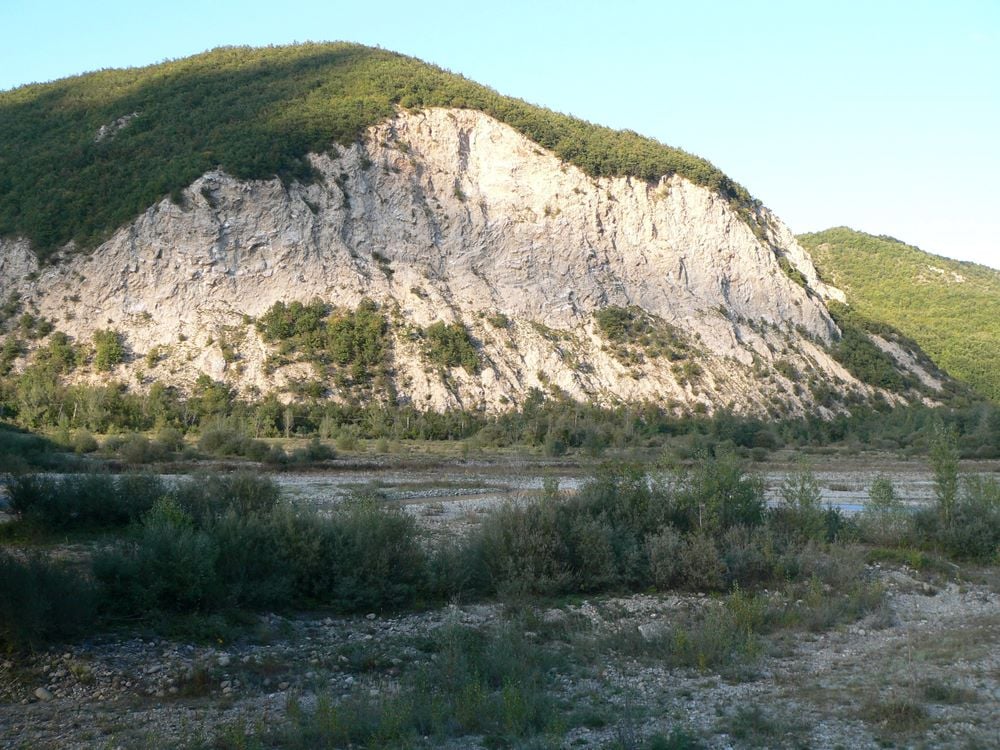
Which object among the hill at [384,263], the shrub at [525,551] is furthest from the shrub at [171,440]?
the shrub at [525,551]

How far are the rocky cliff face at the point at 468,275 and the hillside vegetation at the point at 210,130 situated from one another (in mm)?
1696

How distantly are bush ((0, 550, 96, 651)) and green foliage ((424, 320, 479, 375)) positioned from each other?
4682 cm

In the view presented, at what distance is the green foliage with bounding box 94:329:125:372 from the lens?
173 ft

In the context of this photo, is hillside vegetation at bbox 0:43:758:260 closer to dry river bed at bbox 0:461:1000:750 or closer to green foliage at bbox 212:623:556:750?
dry river bed at bbox 0:461:1000:750

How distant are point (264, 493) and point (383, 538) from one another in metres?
4.64

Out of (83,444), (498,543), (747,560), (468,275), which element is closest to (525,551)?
(498,543)

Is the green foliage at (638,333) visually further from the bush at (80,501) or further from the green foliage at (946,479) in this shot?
the bush at (80,501)

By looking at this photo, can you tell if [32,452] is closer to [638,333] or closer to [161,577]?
[161,577]

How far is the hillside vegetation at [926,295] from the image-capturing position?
9162cm

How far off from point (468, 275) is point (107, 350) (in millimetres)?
23695

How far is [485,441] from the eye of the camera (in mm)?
49688

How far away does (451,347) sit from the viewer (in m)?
57.6

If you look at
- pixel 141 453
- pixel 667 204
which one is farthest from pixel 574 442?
pixel 667 204

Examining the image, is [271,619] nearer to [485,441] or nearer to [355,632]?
[355,632]
